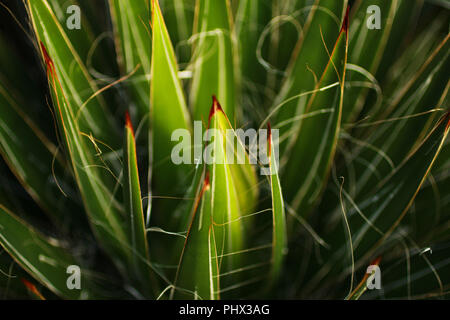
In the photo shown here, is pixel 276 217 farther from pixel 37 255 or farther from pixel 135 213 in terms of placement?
pixel 37 255

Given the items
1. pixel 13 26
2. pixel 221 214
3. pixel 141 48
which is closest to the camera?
pixel 221 214

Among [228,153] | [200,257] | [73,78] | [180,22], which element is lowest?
[200,257]

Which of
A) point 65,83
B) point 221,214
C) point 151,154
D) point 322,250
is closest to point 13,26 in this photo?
point 65,83

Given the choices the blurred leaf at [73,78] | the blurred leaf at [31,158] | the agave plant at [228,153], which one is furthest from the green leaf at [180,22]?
the blurred leaf at [31,158]

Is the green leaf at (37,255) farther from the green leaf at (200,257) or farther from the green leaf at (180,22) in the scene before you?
the green leaf at (180,22)

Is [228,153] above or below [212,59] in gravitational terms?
below

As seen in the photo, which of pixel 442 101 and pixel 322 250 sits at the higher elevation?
pixel 442 101

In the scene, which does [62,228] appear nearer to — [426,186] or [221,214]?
[221,214]

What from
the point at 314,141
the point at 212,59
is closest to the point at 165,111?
the point at 212,59
